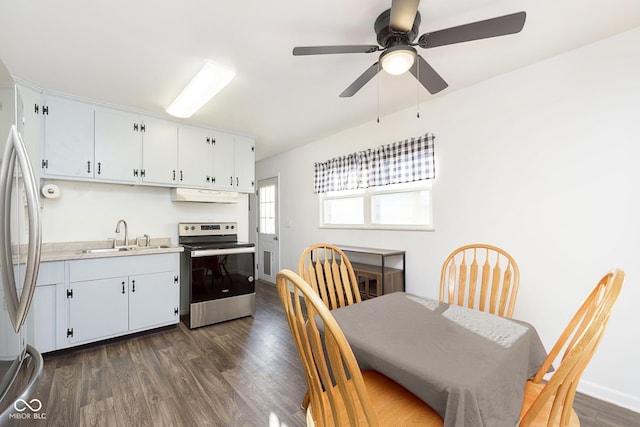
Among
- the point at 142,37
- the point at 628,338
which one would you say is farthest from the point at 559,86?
the point at 142,37

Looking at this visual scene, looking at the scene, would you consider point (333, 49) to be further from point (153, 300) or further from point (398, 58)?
point (153, 300)

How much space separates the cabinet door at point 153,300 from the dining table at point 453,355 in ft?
7.59

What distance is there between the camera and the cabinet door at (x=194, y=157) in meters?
3.32

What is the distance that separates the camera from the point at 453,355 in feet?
3.37

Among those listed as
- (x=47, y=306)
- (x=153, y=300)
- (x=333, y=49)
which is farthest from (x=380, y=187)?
(x=47, y=306)

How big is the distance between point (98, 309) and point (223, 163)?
208 centimetres

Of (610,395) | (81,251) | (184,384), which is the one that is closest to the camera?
(610,395)

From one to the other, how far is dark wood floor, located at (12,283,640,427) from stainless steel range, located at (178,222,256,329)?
332 mm

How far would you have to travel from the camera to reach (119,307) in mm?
2691

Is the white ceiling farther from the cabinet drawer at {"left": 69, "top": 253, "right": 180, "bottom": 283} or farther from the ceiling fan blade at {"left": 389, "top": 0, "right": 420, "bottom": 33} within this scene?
the cabinet drawer at {"left": 69, "top": 253, "right": 180, "bottom": 283}

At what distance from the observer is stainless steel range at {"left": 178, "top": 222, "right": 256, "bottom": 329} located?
3078mm

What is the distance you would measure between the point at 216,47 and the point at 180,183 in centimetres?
186

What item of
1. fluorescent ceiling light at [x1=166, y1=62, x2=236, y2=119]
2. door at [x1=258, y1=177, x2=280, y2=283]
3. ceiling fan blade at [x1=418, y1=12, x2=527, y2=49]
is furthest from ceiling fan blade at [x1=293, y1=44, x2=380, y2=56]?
door at [x1=258, y1=177, x2=280, y2=283]

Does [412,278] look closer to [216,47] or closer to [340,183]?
[340,183]
